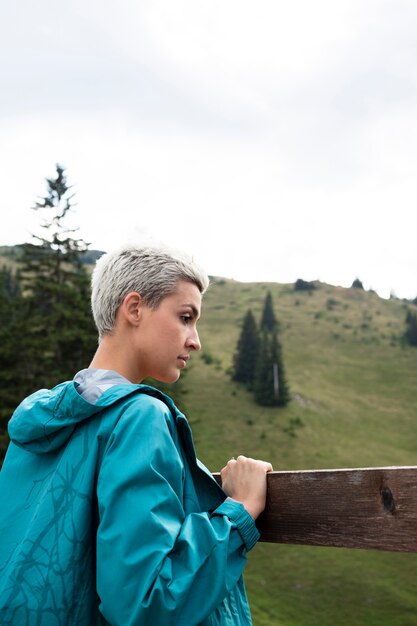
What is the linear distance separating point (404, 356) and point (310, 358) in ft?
40.5

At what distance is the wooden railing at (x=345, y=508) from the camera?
165 cm

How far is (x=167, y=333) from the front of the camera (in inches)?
84.3

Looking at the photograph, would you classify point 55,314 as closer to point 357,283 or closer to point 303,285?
point 303,285

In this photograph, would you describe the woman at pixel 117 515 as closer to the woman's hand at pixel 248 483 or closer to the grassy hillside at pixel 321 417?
the woman's hand at pixel 248 483

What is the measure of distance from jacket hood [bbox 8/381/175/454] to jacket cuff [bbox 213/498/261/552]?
33 centimetres

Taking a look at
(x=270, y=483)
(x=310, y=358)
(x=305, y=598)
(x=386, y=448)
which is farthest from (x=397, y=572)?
(x=310, y=358)

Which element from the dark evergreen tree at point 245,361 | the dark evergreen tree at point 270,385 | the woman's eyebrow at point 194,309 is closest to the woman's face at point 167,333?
the woman's eyebrow at point 194,309

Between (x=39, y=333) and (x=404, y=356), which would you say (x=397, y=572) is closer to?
(x=39, y=333)

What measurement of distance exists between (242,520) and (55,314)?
3061cm

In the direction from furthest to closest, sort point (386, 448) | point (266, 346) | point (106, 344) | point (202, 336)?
point (202, 336) < point (266, 346) < point (386, 448) < point (106, 344)

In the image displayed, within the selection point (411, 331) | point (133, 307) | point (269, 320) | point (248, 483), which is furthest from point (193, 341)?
point (411, 331)

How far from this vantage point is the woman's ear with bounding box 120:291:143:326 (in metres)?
2.14

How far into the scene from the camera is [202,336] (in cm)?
8500

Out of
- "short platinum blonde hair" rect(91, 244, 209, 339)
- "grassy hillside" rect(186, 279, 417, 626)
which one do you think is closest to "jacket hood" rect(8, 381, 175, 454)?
"short platinum blonde hair" rect(91, 244, 209, 339)
